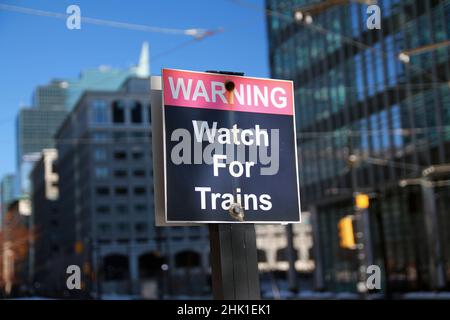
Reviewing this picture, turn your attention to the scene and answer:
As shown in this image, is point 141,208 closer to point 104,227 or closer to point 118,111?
point 104,227

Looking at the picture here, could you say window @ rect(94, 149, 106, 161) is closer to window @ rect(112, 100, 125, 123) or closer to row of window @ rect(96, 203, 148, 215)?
window @ rect(112, 100, 125, 123)

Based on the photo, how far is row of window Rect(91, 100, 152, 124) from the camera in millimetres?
142500

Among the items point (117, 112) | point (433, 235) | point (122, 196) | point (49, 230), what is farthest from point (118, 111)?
point (433, 235)

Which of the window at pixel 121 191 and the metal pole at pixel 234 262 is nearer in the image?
the metal pole at pixel 234 262

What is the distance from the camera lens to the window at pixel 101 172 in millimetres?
139250

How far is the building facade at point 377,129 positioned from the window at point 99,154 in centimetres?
7683

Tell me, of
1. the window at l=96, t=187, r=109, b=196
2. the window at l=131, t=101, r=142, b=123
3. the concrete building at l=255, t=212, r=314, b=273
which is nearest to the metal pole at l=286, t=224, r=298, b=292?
the concrete building at l=255, t=212, r=314, b=273

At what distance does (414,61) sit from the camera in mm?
47750

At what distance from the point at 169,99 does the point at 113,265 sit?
451ft

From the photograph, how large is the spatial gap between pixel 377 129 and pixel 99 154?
93.4m

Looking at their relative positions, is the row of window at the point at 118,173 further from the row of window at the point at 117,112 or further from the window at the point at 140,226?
the row of window at the point at 117,112

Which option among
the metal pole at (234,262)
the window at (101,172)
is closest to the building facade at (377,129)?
the metal pole at (234,262)

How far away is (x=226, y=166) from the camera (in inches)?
231
